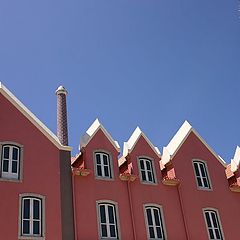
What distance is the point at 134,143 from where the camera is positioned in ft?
99.3

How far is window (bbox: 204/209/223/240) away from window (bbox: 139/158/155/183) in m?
4.55

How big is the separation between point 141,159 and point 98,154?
334 centimetres

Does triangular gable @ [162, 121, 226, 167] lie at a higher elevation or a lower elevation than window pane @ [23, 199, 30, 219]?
higher

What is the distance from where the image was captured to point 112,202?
26.8 metres

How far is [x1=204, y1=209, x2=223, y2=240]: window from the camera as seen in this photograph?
28.6 metres

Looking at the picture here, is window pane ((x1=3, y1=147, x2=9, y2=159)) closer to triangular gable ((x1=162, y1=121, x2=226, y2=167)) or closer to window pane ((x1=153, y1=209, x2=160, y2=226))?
window pane ((x1=153, y1=209, x2=160, y2=226))

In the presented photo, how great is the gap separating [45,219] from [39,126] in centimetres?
621

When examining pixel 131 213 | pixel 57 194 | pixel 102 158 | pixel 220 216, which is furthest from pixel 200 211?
pixel 57 194

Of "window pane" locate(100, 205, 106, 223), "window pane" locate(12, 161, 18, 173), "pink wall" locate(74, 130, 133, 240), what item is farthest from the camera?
"window pane" locate(100, 205, 106, 223)

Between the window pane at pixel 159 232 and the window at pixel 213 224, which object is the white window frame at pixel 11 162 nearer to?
the window pane at pixel 159 232

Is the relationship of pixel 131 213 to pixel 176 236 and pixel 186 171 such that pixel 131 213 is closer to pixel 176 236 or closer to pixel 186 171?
pixel 176 236

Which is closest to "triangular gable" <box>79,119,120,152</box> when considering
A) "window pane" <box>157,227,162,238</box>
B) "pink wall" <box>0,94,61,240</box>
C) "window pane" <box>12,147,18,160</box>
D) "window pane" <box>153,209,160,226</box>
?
"pink wall" <box>0,94,61,240</box>

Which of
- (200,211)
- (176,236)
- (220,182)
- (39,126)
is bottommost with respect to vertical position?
(176,236)

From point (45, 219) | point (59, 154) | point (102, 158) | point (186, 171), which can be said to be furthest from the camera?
point (186, 171)
